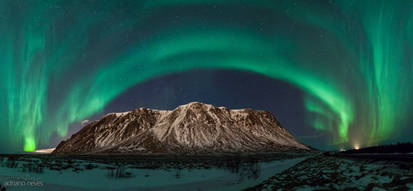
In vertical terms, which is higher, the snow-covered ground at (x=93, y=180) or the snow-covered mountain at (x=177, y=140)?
the snow-covered ground at (x=93, y=180)

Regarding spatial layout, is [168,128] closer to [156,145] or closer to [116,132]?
[156,145]

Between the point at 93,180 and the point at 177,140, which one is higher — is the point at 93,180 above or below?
Result: above

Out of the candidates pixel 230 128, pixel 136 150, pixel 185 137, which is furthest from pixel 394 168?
pixel 230 128

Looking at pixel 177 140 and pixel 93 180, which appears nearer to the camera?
pixel 93 180

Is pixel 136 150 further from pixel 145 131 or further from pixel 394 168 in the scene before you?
pixel 394 168

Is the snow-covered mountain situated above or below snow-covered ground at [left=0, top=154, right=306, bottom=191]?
below

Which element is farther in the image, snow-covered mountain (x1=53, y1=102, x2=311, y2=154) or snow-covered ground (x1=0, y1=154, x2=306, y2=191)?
snow-covered mountain (x1=53, y1=102, x2=311, y2=154)

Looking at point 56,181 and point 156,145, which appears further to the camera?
point 156,145

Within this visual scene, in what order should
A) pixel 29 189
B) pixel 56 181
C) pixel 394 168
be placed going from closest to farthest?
pixel 394 168
pixel 29 189
pixel 56 181

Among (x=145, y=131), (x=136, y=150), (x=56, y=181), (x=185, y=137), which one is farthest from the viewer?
(x=145, y=131)

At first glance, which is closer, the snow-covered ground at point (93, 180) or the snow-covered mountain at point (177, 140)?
the snow-covered ground at point (93, 180)

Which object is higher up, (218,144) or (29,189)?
(29,189)
